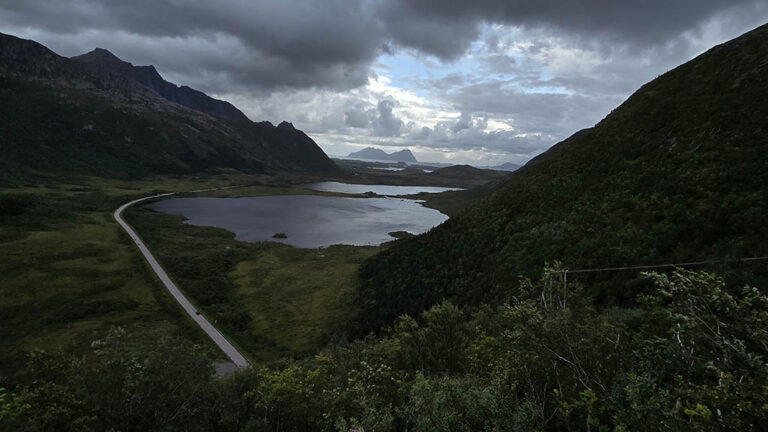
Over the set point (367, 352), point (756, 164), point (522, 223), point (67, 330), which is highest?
point (756, 164)

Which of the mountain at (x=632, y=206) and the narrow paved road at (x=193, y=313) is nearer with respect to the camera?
the mountain at (x=632, y=206)

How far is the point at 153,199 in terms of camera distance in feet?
529

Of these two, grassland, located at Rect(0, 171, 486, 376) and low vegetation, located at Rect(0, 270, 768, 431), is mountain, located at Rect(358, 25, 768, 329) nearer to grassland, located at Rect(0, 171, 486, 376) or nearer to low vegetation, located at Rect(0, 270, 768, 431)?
grassland, located at Rect(0, 171, 486, 376)

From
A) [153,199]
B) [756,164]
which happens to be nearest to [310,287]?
[756,164]

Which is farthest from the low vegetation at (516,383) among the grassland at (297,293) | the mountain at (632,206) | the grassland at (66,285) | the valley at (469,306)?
the grassland at (297,293)

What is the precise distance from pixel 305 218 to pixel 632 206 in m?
126

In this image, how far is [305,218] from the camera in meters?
145

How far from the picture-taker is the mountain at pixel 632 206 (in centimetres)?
2608

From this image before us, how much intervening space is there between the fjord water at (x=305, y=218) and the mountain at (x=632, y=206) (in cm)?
5511

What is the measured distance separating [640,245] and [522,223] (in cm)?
1722

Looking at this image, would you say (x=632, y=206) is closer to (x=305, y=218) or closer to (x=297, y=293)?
(x=297, y=293)

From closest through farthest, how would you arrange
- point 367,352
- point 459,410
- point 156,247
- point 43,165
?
point 459,410 < point 367,352 < point 156,247 < point 43,165

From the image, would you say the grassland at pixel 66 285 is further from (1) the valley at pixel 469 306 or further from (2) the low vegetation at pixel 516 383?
(2) the low vegetation at pixel 516 383

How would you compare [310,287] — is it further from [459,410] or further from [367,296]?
[459,410]
